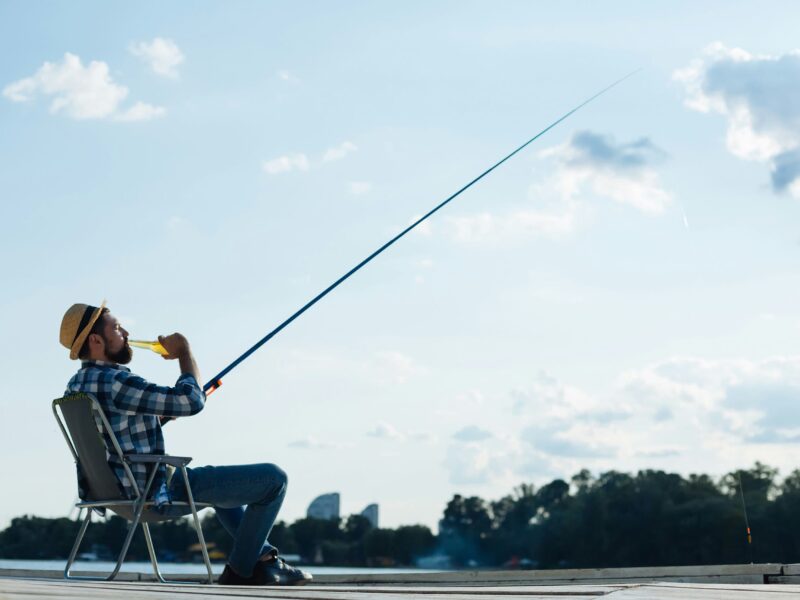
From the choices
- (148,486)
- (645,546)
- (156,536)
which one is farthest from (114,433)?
(645,546)

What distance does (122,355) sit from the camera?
5172mm

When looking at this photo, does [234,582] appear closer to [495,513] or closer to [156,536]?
[156,536]

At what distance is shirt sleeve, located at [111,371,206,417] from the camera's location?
4.86 m

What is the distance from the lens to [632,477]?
77.5 meters

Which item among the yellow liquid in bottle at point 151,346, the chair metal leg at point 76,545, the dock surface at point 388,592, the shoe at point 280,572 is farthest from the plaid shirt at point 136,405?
the dock surface at point 388,592

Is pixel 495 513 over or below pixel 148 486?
over

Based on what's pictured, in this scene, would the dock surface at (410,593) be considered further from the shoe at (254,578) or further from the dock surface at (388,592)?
Answer: the shoe at (254,578)

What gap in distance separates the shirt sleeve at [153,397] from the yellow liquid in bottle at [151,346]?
327 mm

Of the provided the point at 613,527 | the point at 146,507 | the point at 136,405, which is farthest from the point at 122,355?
the point at 613,527

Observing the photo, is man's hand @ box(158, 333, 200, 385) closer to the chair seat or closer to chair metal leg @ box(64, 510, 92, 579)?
the chair seat

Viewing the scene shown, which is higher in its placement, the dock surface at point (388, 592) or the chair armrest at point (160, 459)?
the chair armrest at point (160, 459)

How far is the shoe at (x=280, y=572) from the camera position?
4.83 m

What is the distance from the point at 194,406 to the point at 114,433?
0.36m

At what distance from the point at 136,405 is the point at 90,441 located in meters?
0.26
